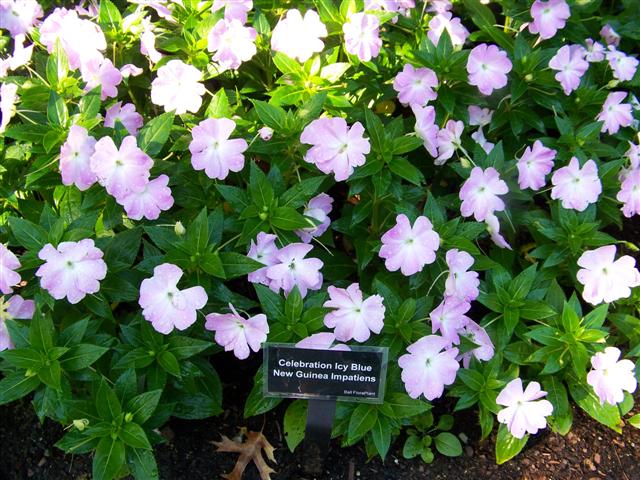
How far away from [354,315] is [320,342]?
147 millimetres

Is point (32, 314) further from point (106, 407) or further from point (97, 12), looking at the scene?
point (97, 12)

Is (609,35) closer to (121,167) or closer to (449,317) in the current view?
(449,317)

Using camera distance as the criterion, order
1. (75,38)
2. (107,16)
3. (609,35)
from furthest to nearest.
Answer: (609,35) → (107,16) → (75,38)

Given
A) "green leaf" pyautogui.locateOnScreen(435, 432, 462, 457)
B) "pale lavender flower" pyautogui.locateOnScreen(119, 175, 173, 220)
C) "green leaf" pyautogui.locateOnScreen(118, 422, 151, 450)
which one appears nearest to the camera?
"green leaf" pyautogui.locateOnScreen(118, 422, 151, 450)

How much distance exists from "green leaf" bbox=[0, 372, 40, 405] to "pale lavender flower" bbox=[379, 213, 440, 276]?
114 cm

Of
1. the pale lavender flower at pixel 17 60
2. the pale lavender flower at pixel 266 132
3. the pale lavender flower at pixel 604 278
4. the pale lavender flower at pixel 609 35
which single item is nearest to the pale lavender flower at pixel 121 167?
the pale lavender flower at pixel 266 132

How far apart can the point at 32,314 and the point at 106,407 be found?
434 millimetres

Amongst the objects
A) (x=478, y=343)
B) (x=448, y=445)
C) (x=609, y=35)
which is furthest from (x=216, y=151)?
→ (x=609, y=35)

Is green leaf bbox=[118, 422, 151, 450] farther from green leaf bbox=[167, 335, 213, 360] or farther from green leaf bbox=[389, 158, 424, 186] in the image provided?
green leaf bbox=[389, 158, 424, 186]

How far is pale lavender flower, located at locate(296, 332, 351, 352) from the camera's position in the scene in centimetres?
208

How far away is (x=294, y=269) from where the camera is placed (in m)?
2.28

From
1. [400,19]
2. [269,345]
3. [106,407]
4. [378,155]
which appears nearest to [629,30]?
[400,19]

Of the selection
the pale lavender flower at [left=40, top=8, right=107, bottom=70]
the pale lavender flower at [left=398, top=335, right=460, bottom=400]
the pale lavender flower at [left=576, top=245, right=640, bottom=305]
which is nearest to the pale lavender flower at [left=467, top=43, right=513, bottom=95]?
the pale lavender flower at [left=576, top=245, right=640, bottom=305]

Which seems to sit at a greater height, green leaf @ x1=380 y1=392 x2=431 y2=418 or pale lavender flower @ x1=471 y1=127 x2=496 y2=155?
pale lavender flower @ x1=471 y1=127 x2=496 y2=155
